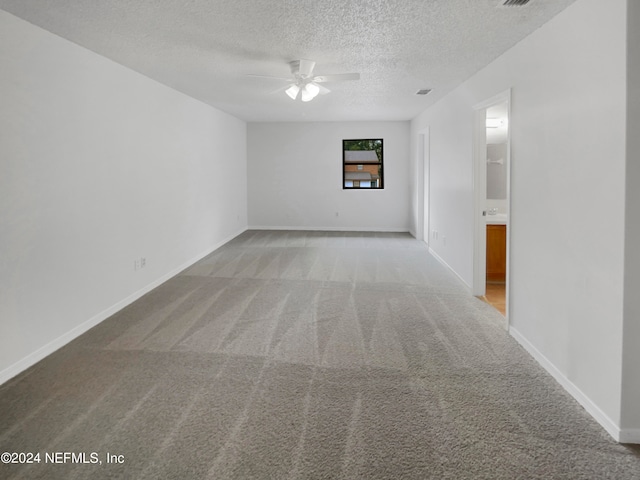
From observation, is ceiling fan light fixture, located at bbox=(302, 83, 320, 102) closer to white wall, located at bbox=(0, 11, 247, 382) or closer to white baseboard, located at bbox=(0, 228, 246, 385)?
white wall, located at bbox=(0, 11, 247, 382)

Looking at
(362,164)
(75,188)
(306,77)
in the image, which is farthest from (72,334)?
(362,164)

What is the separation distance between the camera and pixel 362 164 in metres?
10.4

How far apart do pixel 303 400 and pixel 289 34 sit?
268 centimetres

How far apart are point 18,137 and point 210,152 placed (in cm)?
455

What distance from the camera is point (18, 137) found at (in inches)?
119

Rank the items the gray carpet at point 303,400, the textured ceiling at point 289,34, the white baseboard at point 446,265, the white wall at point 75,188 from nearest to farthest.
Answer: the gray carpet at point 303,400 < the textured ceiling at point 289,34 < the white wall at point 75,188 < the white baseboard at point 446,265

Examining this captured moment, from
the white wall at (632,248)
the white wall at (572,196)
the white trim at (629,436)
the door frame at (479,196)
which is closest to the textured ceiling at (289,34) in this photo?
the white wall at (572,196)

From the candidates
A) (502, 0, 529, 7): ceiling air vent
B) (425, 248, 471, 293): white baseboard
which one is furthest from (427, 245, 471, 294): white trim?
(502, 0, 529, 7): ceiling air vent

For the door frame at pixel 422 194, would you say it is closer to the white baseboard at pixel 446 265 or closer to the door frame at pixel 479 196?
the white baseboard at pixel 446 265

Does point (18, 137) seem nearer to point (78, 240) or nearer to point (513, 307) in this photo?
point (78, 240)

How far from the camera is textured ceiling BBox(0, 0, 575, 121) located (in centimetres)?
288

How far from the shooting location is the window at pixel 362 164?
1005 cm

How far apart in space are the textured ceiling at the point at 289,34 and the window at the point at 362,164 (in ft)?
14.9

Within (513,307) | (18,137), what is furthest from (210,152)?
(513,307)
